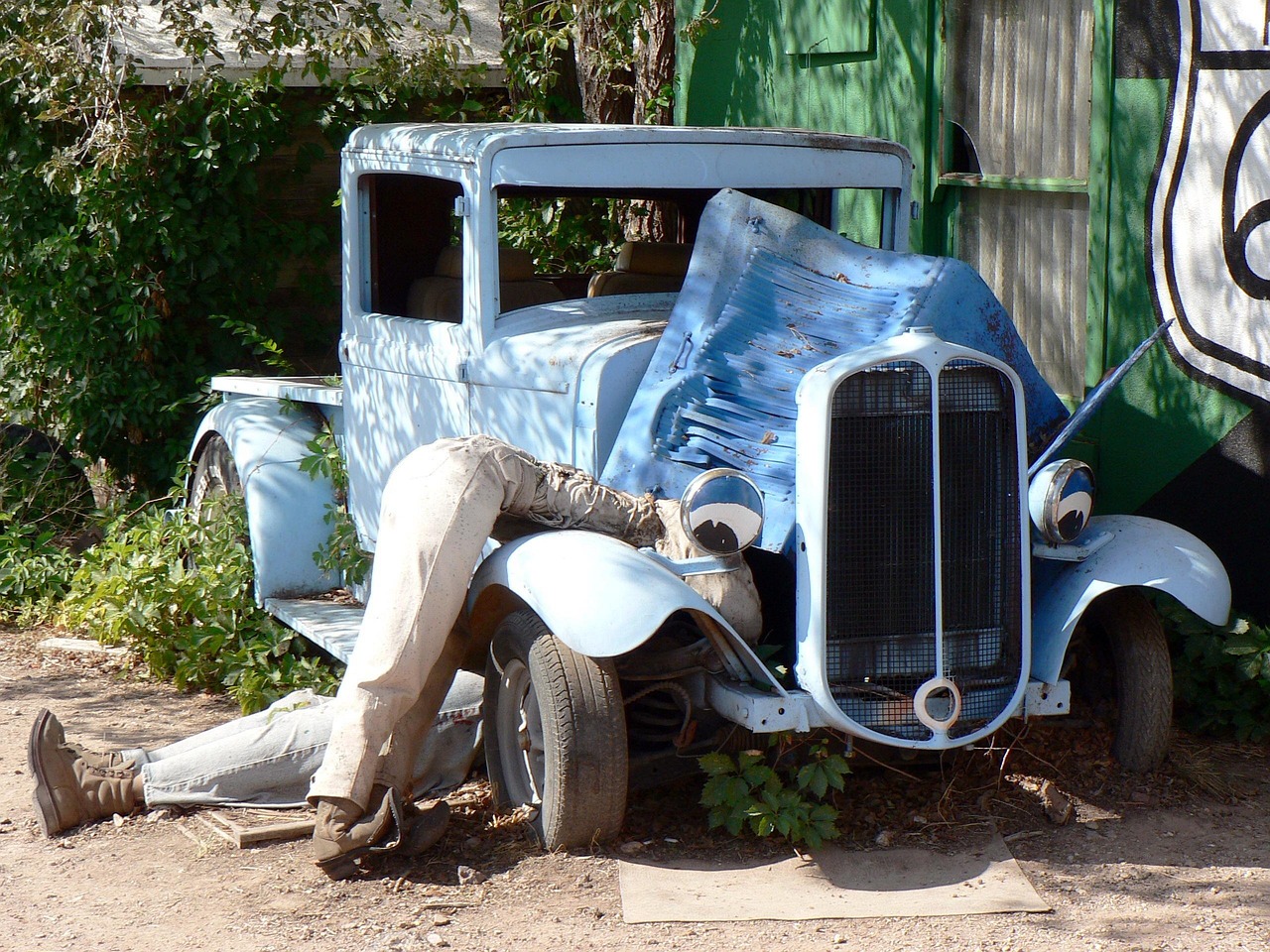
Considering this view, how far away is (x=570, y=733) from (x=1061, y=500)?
1528 millimetres

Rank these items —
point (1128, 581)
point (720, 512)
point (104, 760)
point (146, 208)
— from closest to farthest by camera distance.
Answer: point (720, 512), point (1128, 581), point (104, 760), point (146, 208)

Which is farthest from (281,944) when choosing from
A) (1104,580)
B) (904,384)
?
(1104,580)

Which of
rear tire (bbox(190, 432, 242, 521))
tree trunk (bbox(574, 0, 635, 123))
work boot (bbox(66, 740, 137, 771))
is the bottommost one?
work boot (bbox(66, 740, 137, 771))

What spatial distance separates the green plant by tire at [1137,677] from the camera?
4.24 metres

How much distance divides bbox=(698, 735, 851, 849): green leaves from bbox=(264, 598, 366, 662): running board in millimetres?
1499

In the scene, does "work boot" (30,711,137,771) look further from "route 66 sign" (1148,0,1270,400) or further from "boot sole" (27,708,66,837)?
A: "route 66 sign" (1148,0,1270,400)

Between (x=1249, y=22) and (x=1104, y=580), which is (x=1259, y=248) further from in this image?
(x=1104, y=580)

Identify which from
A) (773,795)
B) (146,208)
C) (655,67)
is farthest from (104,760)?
(655,67)

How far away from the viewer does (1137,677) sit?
4.24 metres

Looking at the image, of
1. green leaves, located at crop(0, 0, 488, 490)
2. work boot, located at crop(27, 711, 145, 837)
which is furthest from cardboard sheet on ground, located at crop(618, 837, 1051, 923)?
green leaves, located at crop(0, 0, 488, 490)

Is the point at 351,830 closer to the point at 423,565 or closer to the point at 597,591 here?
the point at 423,565

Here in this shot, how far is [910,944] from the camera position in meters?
3.44

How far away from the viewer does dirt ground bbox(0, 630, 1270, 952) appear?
3.51m

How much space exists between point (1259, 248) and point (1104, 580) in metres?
1.49
